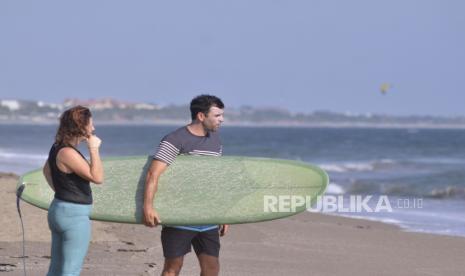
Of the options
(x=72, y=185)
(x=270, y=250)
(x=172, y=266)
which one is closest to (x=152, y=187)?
(x=172, y=266)

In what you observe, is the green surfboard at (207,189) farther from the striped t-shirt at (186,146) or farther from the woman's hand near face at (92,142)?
the woman's hand near face at (92,142)

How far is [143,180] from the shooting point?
5.18m

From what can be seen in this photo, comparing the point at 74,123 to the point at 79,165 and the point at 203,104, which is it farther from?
the point at 203,104

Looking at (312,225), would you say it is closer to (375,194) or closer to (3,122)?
(375,194)

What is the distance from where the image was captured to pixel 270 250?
319 inches

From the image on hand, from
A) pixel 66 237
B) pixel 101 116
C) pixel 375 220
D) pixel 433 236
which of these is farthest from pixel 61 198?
pixel 101 116

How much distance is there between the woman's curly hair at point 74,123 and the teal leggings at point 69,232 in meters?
0.32

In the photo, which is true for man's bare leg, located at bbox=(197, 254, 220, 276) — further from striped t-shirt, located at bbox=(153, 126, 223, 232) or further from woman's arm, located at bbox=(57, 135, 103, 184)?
woman's arm, located at bbox=(57, 135, 103, 184)

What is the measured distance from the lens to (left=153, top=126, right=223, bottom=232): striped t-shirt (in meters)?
4.81

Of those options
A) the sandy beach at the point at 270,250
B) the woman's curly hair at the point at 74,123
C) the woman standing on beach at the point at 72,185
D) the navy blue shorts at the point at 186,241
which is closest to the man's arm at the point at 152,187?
the navy blue shorts at the point at 186,241

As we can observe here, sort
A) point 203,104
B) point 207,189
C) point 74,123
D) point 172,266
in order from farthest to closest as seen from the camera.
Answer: point 207,189
point 203,104
point 172,266
point 74,123

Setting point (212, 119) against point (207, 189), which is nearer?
point (212, 119)

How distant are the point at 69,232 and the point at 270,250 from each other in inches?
155

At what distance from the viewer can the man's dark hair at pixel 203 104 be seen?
4859mm
